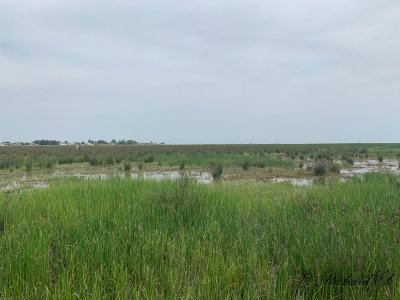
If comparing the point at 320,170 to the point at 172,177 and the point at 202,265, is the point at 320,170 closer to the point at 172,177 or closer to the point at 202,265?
the point at 172,177

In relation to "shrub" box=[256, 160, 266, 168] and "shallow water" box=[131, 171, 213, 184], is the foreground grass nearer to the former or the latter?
"shallow water" box=[131, 171, 213, 184]

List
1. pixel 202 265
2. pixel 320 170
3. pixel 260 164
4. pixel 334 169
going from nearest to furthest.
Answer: pixel 202 265, pixel 320 170, pixel 334 169, pixel 260 164

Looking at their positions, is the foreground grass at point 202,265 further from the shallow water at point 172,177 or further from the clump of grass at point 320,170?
A: the clump of grass at point 320,170

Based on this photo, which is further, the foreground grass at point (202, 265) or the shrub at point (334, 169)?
the shrub at point (334, 169)

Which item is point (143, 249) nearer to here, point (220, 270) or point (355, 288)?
point (220, 270)

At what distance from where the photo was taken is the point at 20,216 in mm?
4234

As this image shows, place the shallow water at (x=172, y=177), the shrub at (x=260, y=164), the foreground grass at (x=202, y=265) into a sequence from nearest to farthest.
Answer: the foreground grass at (x=202, y=265) → the shallow water at (x=172, y=177) → the shrub at (x=260, y=164)

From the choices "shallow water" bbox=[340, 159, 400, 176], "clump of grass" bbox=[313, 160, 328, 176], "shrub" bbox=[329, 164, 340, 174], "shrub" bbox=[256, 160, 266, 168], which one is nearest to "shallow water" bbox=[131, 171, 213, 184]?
"shrub" bbox=[256, 160, 266, 168]

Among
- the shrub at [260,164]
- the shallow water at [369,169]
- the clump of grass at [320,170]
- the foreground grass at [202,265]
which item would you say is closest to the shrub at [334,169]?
the shallow water at [369,169]

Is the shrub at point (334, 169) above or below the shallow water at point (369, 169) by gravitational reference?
above

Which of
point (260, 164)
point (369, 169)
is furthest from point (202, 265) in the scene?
point (369, 169)

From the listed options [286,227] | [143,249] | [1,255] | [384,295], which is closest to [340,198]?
[286,227]

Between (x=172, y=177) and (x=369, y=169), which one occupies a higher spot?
(x=172, y=177)

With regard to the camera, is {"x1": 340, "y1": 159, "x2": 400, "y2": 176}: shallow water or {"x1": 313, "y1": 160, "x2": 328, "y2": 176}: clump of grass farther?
{"x1": 340, "y1": 159, "x2": 400, "y2": 176}: shallow water
